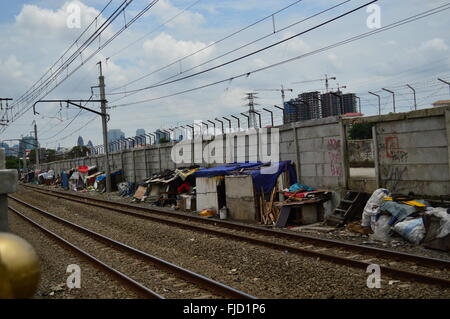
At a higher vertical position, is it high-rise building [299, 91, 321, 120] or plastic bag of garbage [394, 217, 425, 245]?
high-rise building [299, 91, 321, 120]

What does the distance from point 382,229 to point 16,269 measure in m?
8.92

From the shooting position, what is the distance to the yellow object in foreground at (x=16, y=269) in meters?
4.08

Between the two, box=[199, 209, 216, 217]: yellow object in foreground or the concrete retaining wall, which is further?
box=[199, 209, 216, 217]: yellow object in foreground

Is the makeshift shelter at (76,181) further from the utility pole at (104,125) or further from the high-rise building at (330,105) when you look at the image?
the high-rise building at (330,105)

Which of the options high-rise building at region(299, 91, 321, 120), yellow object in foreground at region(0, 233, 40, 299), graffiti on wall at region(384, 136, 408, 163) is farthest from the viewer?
high-rise building at region(299, 91, 321, 120)

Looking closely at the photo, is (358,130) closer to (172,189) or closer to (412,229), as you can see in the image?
(412,229)

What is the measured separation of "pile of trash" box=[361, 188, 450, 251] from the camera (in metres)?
9.39

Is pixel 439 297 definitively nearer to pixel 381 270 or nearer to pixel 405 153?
pixel 381 270

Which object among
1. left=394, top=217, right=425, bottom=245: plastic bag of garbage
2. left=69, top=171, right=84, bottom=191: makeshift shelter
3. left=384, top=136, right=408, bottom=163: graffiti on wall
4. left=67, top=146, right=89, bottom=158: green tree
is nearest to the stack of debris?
left=394, top=217, right=425, bottom=245: plastic bag of garbage

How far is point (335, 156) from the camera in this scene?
1463 centimetres

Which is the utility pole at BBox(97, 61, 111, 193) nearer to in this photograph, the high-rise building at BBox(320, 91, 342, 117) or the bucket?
the bucket

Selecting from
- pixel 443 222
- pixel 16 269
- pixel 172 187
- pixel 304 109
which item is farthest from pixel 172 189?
pixel 16 269

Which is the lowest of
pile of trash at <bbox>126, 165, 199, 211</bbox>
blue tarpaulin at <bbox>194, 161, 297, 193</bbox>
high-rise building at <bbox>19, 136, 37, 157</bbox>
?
pile of trash at <bbox>126, 165, 199, 211</bbox>
